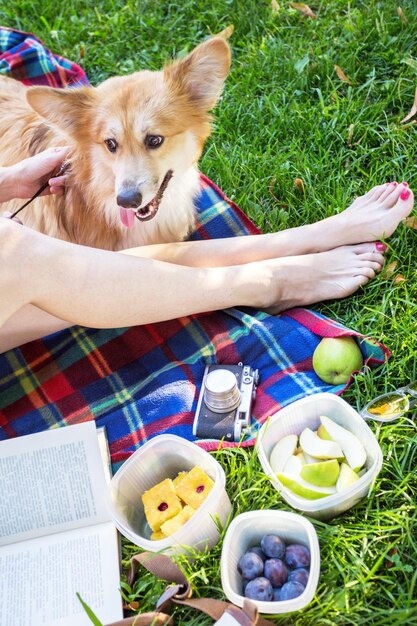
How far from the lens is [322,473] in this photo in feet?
5.65

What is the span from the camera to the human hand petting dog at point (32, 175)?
7.60 feet

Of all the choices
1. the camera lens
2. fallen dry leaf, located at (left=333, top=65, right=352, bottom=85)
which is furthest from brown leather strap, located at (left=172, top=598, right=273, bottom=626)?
fallen dry leaf, located at (left=333, top=65, right=352, bottom=85)

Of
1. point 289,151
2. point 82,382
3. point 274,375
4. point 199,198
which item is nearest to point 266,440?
point 274,375

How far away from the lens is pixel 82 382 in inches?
88.0

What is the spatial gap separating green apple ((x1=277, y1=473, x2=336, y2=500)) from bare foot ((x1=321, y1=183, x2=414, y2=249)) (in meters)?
1.00

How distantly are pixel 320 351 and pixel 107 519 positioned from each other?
33.1 inches

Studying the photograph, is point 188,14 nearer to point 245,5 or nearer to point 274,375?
point 245,5

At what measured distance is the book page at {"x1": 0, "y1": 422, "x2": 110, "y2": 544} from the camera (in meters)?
1.87

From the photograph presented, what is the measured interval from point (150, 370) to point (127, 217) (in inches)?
24.1

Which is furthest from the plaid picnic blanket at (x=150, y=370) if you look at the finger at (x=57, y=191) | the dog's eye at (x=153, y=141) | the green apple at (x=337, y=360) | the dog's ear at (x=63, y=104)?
the dog's ear at (x=63, y=104)

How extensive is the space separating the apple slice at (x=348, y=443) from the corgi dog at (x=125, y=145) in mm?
1043

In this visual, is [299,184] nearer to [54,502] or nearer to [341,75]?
[341,75]

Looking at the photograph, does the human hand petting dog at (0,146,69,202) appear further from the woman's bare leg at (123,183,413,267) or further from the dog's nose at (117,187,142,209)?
the woman's bare leg at (123,183,413,267)

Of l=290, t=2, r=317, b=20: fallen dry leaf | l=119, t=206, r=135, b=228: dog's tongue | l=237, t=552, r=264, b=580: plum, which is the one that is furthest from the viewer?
l=290, t=2, r=317, b=20: fallen dry leaf
